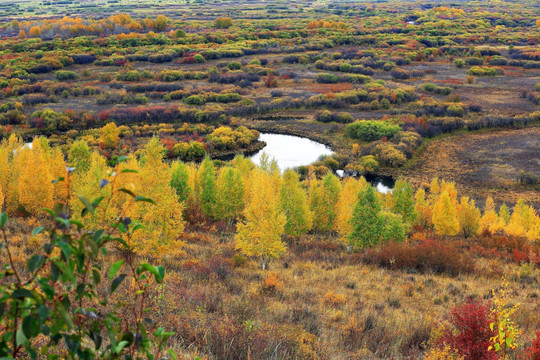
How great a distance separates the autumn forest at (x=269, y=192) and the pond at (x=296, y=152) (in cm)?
52

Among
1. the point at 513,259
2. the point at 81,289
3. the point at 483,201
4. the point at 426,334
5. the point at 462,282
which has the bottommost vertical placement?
the point at 483,201

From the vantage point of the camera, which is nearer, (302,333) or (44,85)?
(302,333)

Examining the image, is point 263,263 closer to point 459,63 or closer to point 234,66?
point 234,66

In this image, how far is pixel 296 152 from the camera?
6938 cm

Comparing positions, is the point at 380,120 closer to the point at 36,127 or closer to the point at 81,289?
the point at 36,127

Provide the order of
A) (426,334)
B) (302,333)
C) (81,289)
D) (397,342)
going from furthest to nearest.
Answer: (426,334) < (397,342) < (302,333) < (81,289)

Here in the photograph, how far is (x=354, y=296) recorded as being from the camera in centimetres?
1825

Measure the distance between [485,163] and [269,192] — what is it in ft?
160

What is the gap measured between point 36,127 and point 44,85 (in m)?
24.8

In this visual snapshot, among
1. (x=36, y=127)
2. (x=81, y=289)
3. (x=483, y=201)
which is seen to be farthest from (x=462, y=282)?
(x=36, y=127)

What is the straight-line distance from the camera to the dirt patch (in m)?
54.2

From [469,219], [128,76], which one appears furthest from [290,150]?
[128,76]

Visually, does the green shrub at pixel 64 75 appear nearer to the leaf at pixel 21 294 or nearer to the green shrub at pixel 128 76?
the green shrub at pixel 128 76

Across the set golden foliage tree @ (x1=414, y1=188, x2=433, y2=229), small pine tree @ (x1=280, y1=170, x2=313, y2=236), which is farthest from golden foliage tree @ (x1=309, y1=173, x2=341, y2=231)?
golden foliage tree @ (x1=414, y1=188, x2=433, y2=229)
